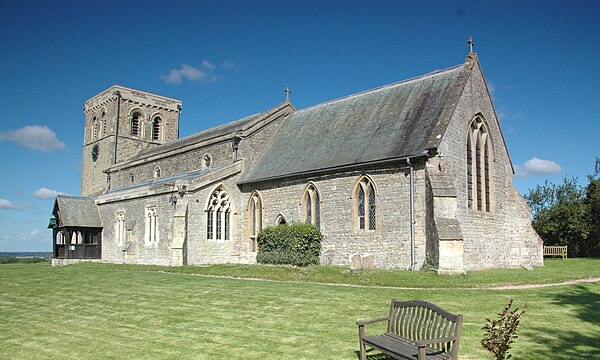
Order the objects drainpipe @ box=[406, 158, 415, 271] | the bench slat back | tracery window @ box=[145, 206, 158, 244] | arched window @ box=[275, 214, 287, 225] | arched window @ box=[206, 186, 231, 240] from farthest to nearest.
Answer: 1. tracery window @ box=[145, 206, 158, 244]
2. arched window @ box=[206, 186, 231, 240]
3. arched window @ box=[275, 214, 287, 225]
4. drainpipe @ box=[406, 158, 415, 271]
5. the bench slat back

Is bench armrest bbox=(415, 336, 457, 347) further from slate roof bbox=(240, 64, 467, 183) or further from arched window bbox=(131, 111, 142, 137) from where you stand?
arched window bbox=(131, 111, 142, 137)

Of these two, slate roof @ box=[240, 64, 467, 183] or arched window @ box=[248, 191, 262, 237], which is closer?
slate roof @ box=[240, 64, 467, 183]

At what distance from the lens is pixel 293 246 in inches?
923

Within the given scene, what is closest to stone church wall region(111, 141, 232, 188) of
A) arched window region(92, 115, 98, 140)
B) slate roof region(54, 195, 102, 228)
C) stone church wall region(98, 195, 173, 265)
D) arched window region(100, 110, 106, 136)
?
stone church wall region(98, 195, 173, 265)

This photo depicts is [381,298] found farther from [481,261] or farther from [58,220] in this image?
[58,220]

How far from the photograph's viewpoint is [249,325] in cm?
1066

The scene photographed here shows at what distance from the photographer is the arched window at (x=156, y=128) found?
→ 49.0 m

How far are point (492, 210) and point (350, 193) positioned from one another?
21.9 feet

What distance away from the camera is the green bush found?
23.4m

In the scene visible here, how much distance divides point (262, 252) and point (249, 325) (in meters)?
14.6

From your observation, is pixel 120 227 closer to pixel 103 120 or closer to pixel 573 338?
pixel 103 120

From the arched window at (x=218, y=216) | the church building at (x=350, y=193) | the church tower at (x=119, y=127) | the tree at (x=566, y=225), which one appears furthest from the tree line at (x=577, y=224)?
the church tower at (x=119, y=127)

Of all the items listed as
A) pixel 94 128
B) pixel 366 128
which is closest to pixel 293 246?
pixel 366 128

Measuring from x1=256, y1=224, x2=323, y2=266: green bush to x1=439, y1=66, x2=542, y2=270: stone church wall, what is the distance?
6.66 m
